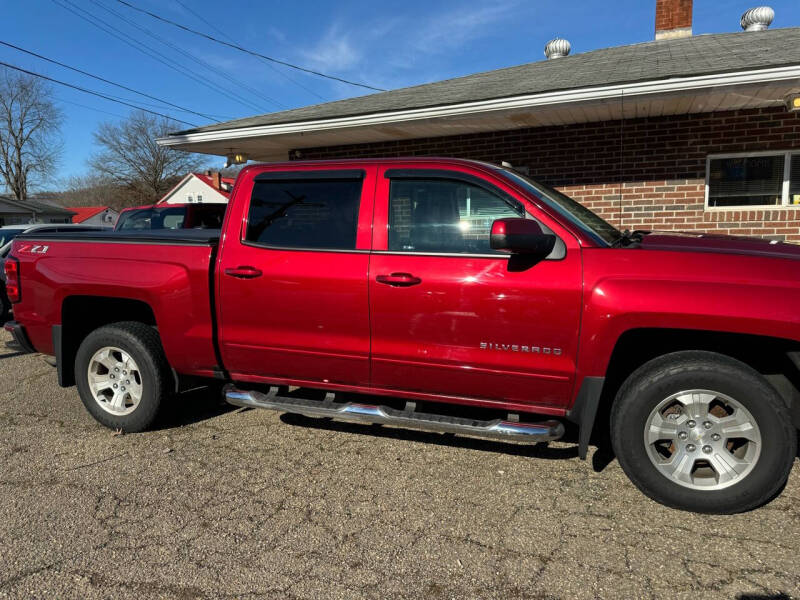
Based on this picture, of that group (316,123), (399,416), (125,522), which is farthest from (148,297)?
(316,123)

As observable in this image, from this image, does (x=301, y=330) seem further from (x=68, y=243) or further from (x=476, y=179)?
(x=68, y=243)

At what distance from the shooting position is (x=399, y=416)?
10.6 ft

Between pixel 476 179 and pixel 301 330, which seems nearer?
pixel 476 179

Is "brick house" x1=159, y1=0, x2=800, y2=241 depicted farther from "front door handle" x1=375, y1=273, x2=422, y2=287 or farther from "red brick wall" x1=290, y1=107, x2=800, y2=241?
"front door handle" x1=375, y1=273, x2=422, y2=287

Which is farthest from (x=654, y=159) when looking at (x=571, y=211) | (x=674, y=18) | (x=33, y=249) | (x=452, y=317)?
(x=33, y=249)

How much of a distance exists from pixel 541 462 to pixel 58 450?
131 inches

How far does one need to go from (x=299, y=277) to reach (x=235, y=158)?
741 cm

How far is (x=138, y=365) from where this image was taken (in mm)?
3811

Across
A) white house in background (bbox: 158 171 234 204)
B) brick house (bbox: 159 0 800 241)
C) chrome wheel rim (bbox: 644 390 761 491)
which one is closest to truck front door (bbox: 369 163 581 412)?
chrome wheel rim (bbox: 644 390 761 491)

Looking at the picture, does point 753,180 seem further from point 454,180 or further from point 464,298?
point 464,298

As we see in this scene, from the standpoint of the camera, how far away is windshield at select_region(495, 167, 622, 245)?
3.13 meters

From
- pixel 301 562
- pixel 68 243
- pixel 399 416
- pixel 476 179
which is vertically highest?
pixel 476 179

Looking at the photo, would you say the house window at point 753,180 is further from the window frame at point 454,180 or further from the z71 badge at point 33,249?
the z71 badge at point 33,249

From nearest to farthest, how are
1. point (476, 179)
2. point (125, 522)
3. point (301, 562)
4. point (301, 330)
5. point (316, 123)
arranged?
point (301, 562), point (125, 522), point (476, 179), point (301, 330), point (316, 123)
